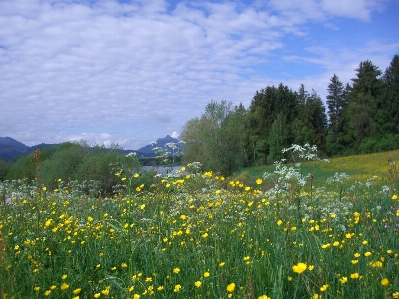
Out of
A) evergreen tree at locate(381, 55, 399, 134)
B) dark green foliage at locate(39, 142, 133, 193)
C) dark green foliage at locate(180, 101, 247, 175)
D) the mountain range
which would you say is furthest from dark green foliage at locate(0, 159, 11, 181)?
evergreen tree at locate(381, 55, 399, 134)

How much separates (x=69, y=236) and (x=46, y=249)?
0.39 metres

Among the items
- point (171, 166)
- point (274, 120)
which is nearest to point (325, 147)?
point (274, 120)

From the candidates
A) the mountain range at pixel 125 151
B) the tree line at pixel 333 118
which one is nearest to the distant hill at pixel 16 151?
the mountain range at pixel 125 151

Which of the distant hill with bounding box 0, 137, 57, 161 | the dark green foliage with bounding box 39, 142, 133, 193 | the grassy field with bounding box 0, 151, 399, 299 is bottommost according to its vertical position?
the grassy field with bounding box 0, 151, 399, 299

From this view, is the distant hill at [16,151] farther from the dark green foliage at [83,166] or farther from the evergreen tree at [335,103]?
the evergreen tree at [335,103]

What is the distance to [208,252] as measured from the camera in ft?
11.2

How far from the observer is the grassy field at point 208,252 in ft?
8.43

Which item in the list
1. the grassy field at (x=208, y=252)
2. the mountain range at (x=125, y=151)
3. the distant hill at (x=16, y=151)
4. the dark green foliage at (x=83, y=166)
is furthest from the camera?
the distant hill at (x=16, y=151)

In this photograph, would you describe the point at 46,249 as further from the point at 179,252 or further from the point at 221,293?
the point at 221,293

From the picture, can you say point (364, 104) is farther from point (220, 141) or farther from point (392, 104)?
point (220, 141)

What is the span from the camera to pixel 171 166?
5688mm

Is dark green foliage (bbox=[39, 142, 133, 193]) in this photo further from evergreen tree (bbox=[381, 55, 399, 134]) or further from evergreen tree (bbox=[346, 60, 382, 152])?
evergreen tree (bbox=[381, 55, 399, 134])

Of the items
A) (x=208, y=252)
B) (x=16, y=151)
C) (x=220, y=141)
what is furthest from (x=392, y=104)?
(x=16, y=151)

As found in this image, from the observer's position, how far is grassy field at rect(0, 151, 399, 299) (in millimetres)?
2568
